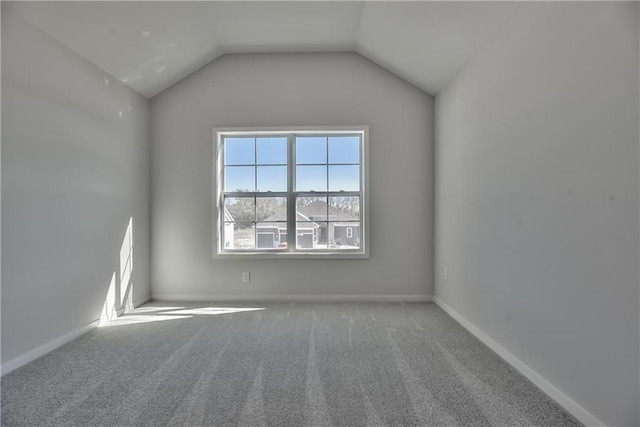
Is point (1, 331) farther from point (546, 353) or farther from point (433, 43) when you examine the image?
point (433, 43)

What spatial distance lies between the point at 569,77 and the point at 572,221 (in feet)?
2.51

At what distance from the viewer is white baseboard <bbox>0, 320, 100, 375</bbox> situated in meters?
2.19

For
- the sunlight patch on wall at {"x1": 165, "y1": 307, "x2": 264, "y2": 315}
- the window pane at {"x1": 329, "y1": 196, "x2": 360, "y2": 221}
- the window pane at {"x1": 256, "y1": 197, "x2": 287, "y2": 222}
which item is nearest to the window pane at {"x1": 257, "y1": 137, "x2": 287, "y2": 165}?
the window pane at {"x1": 256, "y1": 197, "x2": 287, "y2": 222}

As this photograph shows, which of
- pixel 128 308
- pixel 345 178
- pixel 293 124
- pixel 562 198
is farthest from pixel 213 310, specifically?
pixel 562 198

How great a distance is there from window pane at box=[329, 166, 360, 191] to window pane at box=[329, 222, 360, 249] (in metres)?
0.44

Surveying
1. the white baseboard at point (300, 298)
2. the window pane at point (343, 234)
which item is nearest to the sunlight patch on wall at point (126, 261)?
the white baseboard at point (300, 298)

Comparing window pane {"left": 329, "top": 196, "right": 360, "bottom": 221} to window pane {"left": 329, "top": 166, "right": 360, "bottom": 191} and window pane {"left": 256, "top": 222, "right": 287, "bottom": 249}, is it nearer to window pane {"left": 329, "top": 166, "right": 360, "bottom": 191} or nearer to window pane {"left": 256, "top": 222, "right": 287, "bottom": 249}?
window pane {"left": 329, "top": 166, "right": 360, "bottom": 191}

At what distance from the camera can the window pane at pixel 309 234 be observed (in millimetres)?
4094

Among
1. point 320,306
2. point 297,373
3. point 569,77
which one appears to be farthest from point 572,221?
point 320,306

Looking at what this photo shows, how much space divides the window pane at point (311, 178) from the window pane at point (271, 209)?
0.92 ft

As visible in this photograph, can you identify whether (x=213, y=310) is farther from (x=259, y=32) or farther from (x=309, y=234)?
(x=259, y=32)

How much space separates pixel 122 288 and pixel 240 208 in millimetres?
1501

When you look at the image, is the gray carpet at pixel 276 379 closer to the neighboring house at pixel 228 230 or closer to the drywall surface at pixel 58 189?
the drywall surface at pixel 58 189

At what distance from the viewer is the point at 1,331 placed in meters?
2.14
